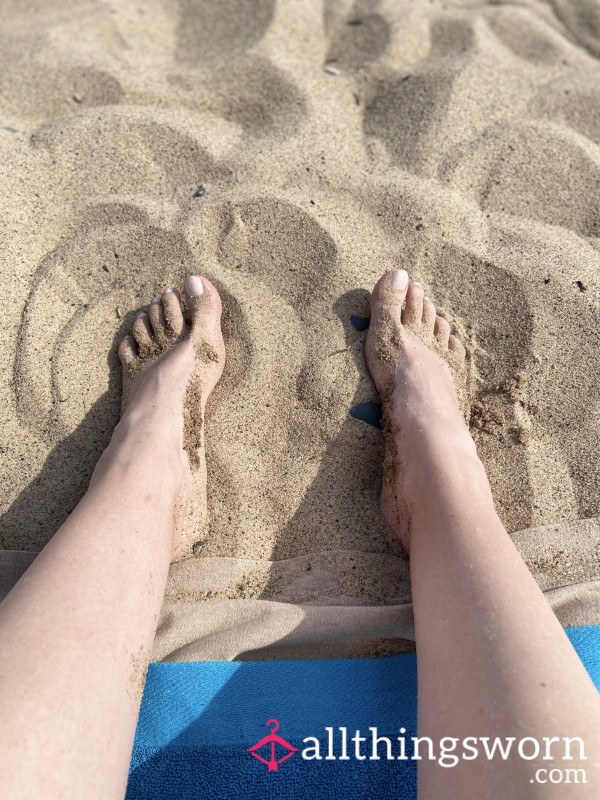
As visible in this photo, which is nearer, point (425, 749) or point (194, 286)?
point (425, 749)

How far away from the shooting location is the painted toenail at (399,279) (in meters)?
1.78

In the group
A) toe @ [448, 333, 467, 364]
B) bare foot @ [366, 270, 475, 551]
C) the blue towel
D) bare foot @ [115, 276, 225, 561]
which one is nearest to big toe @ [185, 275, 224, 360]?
bare foot @ [115, 276, 225, 561]

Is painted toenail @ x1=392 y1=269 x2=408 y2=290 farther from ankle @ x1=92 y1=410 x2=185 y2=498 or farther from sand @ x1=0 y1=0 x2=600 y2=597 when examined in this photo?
ankle @ x1=92 y1=410 x2=185 y2=498

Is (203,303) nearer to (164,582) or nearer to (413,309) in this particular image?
(413,309)

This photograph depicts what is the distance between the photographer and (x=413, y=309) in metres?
1.80

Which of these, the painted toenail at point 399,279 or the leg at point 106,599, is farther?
the painted toenail at point 399,279

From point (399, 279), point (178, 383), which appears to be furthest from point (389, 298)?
point (178, 383)

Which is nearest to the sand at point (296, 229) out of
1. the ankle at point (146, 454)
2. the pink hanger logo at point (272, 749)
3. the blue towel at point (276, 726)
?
the ankle at point (146, 454)

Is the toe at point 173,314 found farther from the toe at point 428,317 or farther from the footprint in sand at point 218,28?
the footprint in sand at point 218,28

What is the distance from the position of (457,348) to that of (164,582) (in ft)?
3.38

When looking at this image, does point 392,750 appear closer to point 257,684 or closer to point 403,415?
point 257,684

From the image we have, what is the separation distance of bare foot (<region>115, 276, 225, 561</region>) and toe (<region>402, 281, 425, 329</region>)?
0.54 meters

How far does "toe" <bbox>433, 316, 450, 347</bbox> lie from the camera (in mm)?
1800

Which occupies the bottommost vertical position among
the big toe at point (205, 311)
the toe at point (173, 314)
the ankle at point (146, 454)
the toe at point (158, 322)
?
the ankle at point (146, 454)
